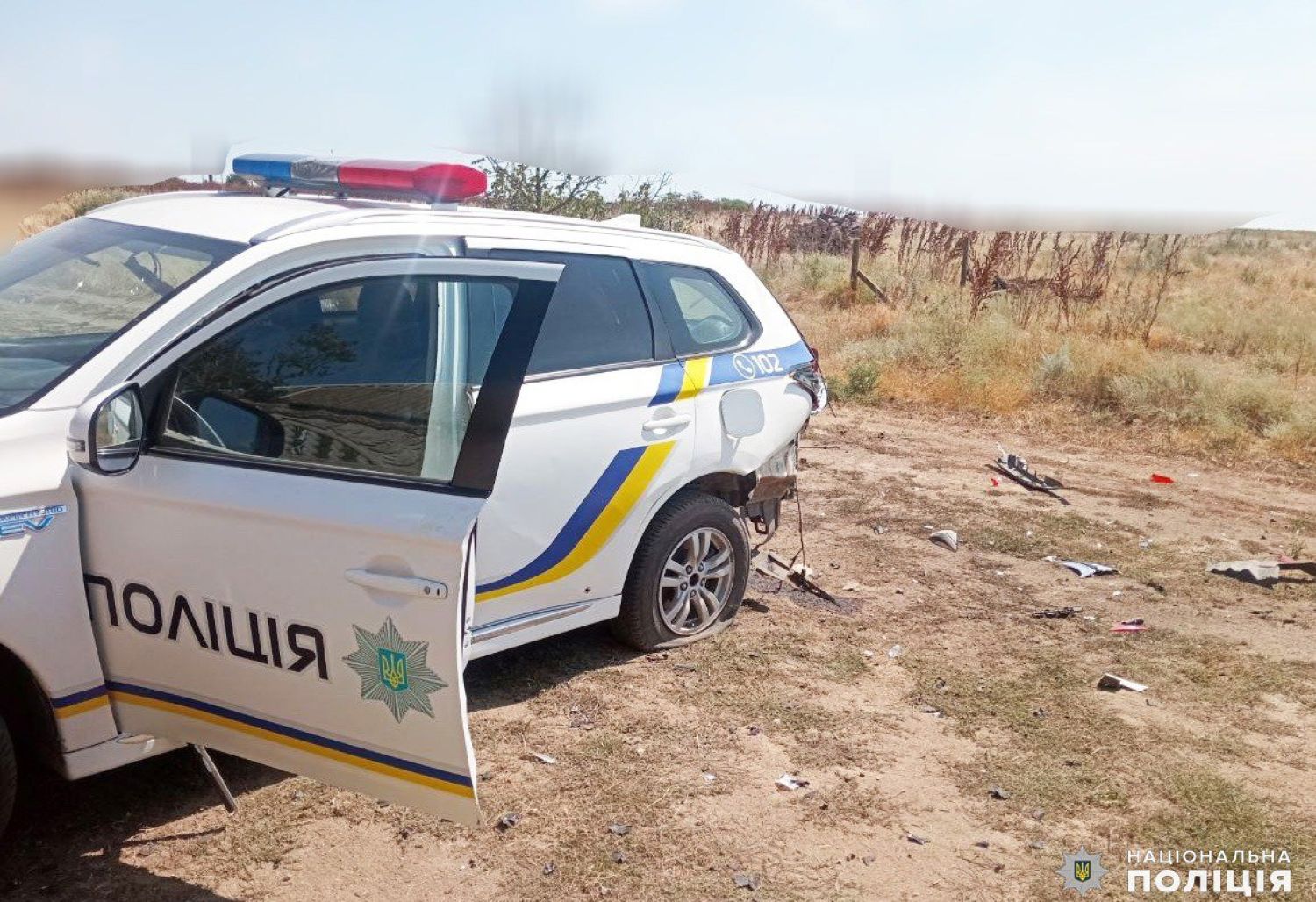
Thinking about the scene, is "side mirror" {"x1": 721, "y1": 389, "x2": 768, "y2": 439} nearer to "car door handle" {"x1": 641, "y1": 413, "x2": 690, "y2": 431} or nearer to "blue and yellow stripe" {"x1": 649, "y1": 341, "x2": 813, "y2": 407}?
"blue and yellow stripe" {"x1": 649, "y1": 341, "x2": 813, "y2": 407}

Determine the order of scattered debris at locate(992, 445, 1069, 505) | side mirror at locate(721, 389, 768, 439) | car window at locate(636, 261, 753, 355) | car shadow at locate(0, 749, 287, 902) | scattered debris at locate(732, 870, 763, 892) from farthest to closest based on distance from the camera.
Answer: scattered debris at locate(992, 445, 1069, 505), side mirror at locate(721, 389, 768, 439), car window at locate(636, 261, 753, 355), scattered debris at locate(732, 870, 763, 892), car shadow at locate(0, 749, 287, 902)

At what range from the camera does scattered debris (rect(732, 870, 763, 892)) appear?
131 inches

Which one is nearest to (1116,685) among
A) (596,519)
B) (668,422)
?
(668,422)

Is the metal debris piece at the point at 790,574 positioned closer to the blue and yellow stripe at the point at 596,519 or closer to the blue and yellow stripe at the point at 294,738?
the blue and yellow stripe at the point at 596,519

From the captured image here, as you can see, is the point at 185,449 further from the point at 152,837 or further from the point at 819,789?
the point at 819,789

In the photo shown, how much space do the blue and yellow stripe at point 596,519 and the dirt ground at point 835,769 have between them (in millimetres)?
585

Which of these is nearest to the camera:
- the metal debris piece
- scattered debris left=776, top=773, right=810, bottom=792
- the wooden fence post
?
scattered debris left=776, top=773, right=810, bottom=792

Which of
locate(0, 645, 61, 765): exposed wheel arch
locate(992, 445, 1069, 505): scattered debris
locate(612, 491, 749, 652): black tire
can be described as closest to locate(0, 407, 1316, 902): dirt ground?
locate(612, 491, 749, 652): black tire

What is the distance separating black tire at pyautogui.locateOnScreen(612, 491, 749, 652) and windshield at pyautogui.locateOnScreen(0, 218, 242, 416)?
2.06 m

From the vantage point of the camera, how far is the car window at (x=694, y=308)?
186 inches

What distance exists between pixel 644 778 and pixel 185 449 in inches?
76.1

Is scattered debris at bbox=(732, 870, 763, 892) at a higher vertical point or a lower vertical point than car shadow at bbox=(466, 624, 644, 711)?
lower

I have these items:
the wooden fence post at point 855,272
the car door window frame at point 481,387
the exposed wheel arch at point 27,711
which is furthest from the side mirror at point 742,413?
the wooden fence post at point 855,272

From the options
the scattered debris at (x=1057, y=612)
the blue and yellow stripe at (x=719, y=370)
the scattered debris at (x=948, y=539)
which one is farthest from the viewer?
the scattered debris at (x=948, y=539)
